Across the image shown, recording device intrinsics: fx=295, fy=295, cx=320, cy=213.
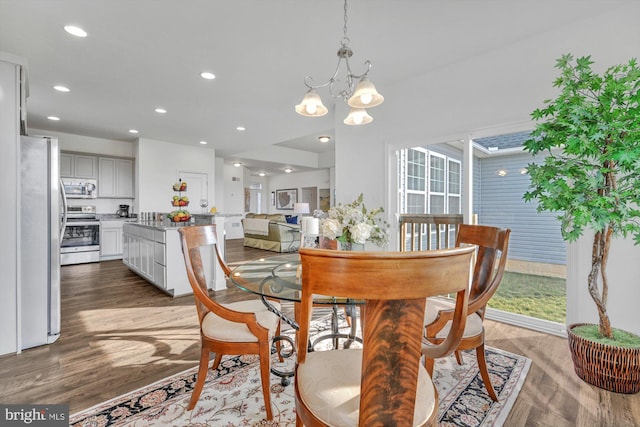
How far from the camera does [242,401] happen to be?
1.69m

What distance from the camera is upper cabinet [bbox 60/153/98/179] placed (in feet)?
19.9

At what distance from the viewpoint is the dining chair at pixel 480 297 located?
152cm

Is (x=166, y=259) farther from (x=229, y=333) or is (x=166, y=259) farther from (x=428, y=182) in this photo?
(x=428, y=182)

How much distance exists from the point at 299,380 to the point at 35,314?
2685mm

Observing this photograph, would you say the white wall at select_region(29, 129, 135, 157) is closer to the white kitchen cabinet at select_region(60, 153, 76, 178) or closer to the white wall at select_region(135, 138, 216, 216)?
the white kitchen cabinet at select_region(60, 153, 76, 178)

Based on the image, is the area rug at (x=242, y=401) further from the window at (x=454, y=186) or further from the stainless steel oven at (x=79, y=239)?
the stainless steel oven at (x=79, y=239)

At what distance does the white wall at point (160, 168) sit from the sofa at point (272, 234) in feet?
5.11

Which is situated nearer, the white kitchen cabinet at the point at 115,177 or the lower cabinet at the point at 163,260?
the lower cabinet at the point at 163,260

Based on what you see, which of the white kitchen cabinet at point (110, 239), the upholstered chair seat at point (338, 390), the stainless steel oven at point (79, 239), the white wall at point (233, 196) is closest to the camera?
the upholstered chair seat at point (338, 390)

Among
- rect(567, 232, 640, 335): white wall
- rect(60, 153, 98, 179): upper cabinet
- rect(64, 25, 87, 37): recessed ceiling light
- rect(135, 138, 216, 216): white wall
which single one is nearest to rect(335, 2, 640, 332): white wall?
rect(567, 232, 640, 335): white wall

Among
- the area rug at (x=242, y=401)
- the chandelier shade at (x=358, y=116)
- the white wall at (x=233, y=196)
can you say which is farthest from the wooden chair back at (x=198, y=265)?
the white wall at (x=233, y=196)

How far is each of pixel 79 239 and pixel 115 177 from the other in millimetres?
1529

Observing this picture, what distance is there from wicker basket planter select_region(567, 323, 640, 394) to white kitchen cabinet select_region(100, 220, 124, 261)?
7.44m

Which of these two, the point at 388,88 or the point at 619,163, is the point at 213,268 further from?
the point at 619,163
